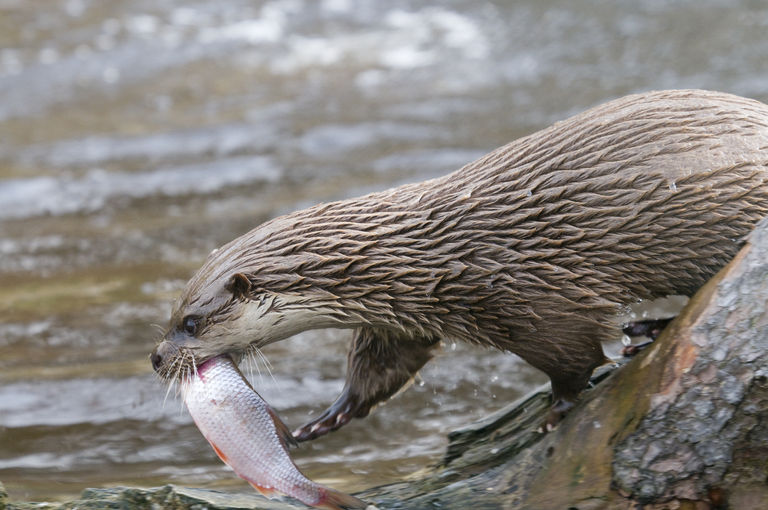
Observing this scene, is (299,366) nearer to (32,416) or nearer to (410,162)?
(32,416)

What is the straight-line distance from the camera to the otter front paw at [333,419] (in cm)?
360

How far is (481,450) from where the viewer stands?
11.3 ft

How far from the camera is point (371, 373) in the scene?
3.59 meters

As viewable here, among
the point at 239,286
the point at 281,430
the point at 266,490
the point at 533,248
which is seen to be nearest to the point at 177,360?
the point at 239,286

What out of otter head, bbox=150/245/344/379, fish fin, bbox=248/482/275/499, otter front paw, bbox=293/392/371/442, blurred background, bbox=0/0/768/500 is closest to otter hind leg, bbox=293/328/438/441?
otter front paw, bbox=293/392/371/442

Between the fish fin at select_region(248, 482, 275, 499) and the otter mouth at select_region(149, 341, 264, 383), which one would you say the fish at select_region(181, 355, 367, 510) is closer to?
the fish fin at select_region(248, 482, 275, 499)

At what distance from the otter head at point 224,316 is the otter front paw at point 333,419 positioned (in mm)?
548

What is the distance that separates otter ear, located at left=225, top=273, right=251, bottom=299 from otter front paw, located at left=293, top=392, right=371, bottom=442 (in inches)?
28.5

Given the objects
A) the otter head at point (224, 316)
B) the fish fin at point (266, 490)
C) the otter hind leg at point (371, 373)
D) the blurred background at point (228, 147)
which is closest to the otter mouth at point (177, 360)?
A: the otter head at point (224, 316)

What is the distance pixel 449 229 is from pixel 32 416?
7.91 feet

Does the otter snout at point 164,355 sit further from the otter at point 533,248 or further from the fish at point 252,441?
the fish at point 252,441

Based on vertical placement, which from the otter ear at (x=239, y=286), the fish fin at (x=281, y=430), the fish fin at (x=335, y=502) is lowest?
the fish fin at (x=335, y=502)

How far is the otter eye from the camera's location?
310 cm

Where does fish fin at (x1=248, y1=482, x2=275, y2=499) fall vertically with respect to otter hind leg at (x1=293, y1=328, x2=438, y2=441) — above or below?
below
